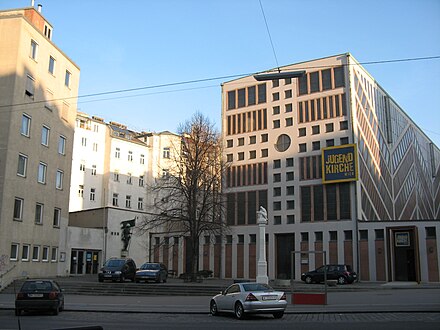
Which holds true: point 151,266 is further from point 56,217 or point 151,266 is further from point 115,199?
point 115,199

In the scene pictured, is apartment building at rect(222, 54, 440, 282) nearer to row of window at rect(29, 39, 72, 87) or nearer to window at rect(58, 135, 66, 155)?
window at rect(58, 135, 66, 155)

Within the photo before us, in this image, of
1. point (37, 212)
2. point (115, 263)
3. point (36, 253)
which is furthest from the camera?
point (37, 212)

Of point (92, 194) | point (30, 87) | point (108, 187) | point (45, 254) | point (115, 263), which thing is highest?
point (30, 87)

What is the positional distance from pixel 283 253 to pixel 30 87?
1235 inches

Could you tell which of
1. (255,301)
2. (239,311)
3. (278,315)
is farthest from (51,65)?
(278,315)

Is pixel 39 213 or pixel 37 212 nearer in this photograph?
pixel 37 212

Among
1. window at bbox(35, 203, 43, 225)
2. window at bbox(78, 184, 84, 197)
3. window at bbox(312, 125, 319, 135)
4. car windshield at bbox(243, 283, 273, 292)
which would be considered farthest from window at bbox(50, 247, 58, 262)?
window at bbox(312, 125, 319, 135)

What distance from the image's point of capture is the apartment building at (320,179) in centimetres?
4766

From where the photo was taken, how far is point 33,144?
39719 millimetres

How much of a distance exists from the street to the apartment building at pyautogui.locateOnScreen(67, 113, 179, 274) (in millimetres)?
33305

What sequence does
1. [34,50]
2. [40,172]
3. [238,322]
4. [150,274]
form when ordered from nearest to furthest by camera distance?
1. [238,322]
2. [150,274]
3. [34,50]
4. [40,172]

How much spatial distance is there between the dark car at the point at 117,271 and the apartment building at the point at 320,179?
2086cm

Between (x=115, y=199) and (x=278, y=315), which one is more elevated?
(x=115, y=199)

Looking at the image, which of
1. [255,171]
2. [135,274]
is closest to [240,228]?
[255,171]
